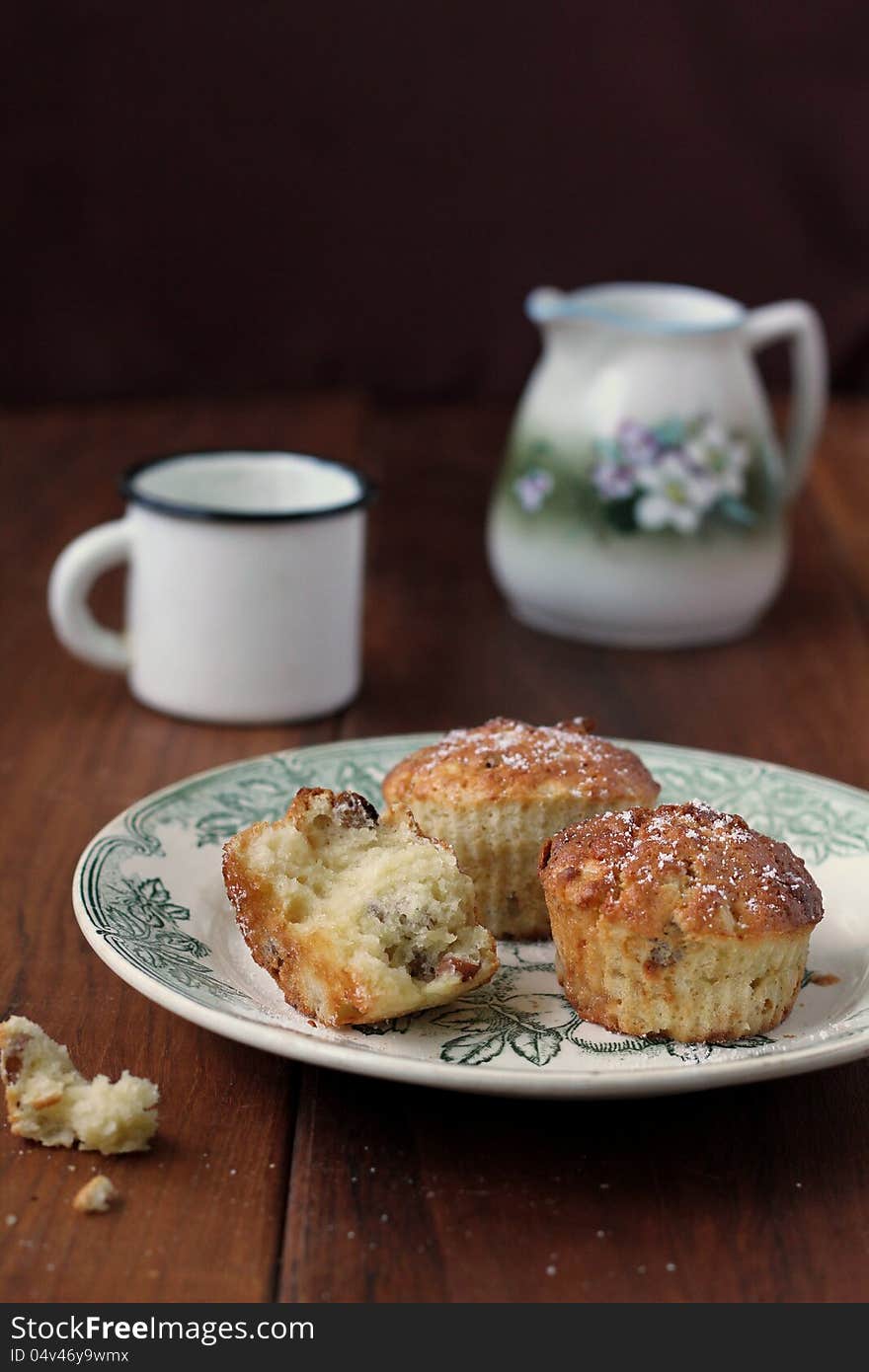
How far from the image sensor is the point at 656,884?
917mm

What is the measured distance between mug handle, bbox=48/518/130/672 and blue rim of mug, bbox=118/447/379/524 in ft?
0.14

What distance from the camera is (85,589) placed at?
1564 millimetres

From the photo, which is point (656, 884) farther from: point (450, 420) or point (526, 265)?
point (526, 265)

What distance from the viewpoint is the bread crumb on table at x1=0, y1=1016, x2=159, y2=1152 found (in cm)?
85

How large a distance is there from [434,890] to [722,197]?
81.0 inches

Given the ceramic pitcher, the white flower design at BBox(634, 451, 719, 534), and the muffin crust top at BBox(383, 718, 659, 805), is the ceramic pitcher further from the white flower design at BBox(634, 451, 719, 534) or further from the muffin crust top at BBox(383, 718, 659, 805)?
the muffin crust top at BBox(383, 718, 659, 805)

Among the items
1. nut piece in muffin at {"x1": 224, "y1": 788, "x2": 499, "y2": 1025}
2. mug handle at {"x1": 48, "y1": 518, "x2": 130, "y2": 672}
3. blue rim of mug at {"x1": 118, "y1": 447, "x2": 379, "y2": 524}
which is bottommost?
mug handle at {"x1": 48, "y1": 518, "x2": 130, "y2": 672}

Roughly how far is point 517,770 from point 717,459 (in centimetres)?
69

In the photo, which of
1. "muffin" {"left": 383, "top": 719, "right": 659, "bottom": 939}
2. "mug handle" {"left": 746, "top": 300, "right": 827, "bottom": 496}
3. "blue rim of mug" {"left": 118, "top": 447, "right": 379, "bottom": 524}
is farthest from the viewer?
"mug handle" {"left": 746, "top": 300, "right": 827, "bottom": 496}

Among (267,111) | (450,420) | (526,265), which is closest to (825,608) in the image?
(450,420)

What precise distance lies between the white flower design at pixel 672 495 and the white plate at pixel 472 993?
44 cm

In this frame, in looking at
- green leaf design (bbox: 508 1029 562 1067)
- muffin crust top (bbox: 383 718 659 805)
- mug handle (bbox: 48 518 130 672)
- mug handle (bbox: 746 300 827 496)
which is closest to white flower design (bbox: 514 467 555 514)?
mug handle (bbox: 746 300 827 496)

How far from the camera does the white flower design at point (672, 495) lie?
65.0 inches

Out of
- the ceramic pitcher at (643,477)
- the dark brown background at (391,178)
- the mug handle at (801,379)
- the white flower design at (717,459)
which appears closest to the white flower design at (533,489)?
the ceramic pitcher at (643,477)
